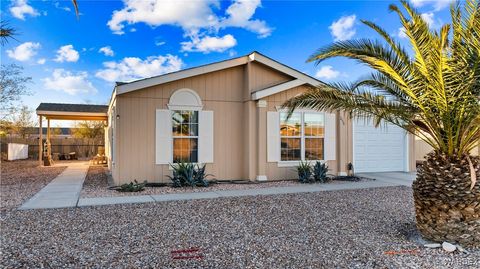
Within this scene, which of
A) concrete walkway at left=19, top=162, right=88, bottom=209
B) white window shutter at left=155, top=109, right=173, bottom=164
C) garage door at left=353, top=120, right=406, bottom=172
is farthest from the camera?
garage door at left=353, top=120, right=406, bottom=172

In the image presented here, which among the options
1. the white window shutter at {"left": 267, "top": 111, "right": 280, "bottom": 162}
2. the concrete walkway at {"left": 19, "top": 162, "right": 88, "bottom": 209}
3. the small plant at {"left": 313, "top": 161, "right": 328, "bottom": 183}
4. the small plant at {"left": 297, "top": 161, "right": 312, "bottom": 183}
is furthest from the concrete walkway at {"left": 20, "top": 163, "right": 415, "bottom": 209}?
the white window shutter at {"left": 267, "top": 111, "right": 280, "bottom": 162}

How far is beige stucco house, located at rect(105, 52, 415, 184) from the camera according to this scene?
1007cm

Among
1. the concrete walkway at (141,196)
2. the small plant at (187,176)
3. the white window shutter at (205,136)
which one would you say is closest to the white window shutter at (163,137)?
the small plant at (187,176)

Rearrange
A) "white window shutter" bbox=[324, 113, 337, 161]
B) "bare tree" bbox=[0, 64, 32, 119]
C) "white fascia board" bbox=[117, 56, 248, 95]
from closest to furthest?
"white fascia board" bbox=[117, 56, 248, 95] → "white window shutter" bbox=[324, 113, 337, 161] → "bare tree" bbox=[0, 64, 32, 119]

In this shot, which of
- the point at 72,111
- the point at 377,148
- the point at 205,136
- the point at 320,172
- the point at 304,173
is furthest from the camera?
the point at 72,111

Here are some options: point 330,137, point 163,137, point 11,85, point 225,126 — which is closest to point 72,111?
point 11,85

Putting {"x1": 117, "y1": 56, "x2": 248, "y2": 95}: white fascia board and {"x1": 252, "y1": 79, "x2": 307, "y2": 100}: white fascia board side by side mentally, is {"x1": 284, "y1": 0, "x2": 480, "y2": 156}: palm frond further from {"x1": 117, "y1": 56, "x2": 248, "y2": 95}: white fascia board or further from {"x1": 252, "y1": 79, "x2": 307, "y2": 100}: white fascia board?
{"x1": 117, "y1": 56, "x2": 248, "y2": 95}: white fascia board

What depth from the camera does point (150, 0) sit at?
10398 millimetres

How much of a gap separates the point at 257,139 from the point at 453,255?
7.15m

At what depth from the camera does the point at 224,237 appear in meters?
5.02

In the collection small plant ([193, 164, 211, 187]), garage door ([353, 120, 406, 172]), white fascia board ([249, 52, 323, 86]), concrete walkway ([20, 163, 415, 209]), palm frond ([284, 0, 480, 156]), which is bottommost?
concrete walkway ([20, 163, 415, 209])

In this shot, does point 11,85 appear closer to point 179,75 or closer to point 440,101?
point 179,75

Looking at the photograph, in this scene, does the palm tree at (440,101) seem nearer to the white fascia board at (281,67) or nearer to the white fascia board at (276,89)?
the white fascia board at (276,89)

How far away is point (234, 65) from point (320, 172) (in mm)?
4611
